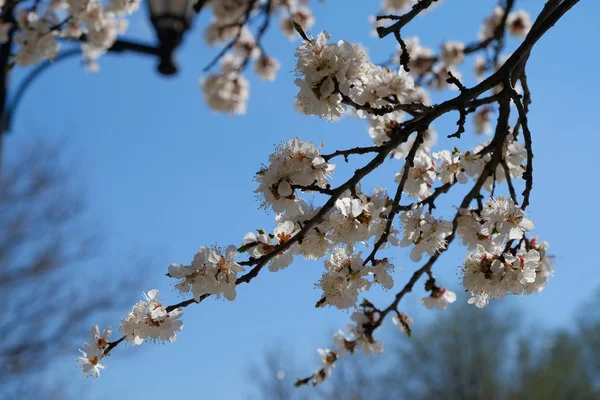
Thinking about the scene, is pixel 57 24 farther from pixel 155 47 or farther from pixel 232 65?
pixel 232 65

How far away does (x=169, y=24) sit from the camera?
2.50m

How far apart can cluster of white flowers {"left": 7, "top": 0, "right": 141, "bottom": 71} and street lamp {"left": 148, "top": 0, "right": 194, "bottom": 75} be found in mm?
201

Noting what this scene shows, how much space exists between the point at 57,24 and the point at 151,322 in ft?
6.06

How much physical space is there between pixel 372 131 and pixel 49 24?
1799 mm

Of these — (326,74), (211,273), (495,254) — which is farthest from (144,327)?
(495,254)

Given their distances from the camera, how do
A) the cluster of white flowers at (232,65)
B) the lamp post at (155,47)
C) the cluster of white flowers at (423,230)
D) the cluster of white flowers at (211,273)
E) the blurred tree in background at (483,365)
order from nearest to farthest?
the cluster of white flowers at (211,273)
the cluster of white flowers at (423,230)
the lamp post at (155,47)
the cluster of white flowers at (232,65)
the blurred tree in background at (483,365)

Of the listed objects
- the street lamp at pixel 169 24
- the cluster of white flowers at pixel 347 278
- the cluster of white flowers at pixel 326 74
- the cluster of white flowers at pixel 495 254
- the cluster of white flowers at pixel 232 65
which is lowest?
the cluster of white flowers at pixel 495 254

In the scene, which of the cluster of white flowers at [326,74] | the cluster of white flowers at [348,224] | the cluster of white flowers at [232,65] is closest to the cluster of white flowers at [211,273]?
the cluster of white flowers at [348,224]

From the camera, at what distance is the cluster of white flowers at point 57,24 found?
2.46m

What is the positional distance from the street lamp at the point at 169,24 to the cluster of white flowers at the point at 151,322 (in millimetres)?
1680

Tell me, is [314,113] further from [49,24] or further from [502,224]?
[49,24]

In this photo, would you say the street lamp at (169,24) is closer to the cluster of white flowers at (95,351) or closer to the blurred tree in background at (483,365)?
the cluster of white flowers at (95,351)

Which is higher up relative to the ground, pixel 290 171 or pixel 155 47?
pixel 155 47

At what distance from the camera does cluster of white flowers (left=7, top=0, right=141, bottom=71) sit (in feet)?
8.05
